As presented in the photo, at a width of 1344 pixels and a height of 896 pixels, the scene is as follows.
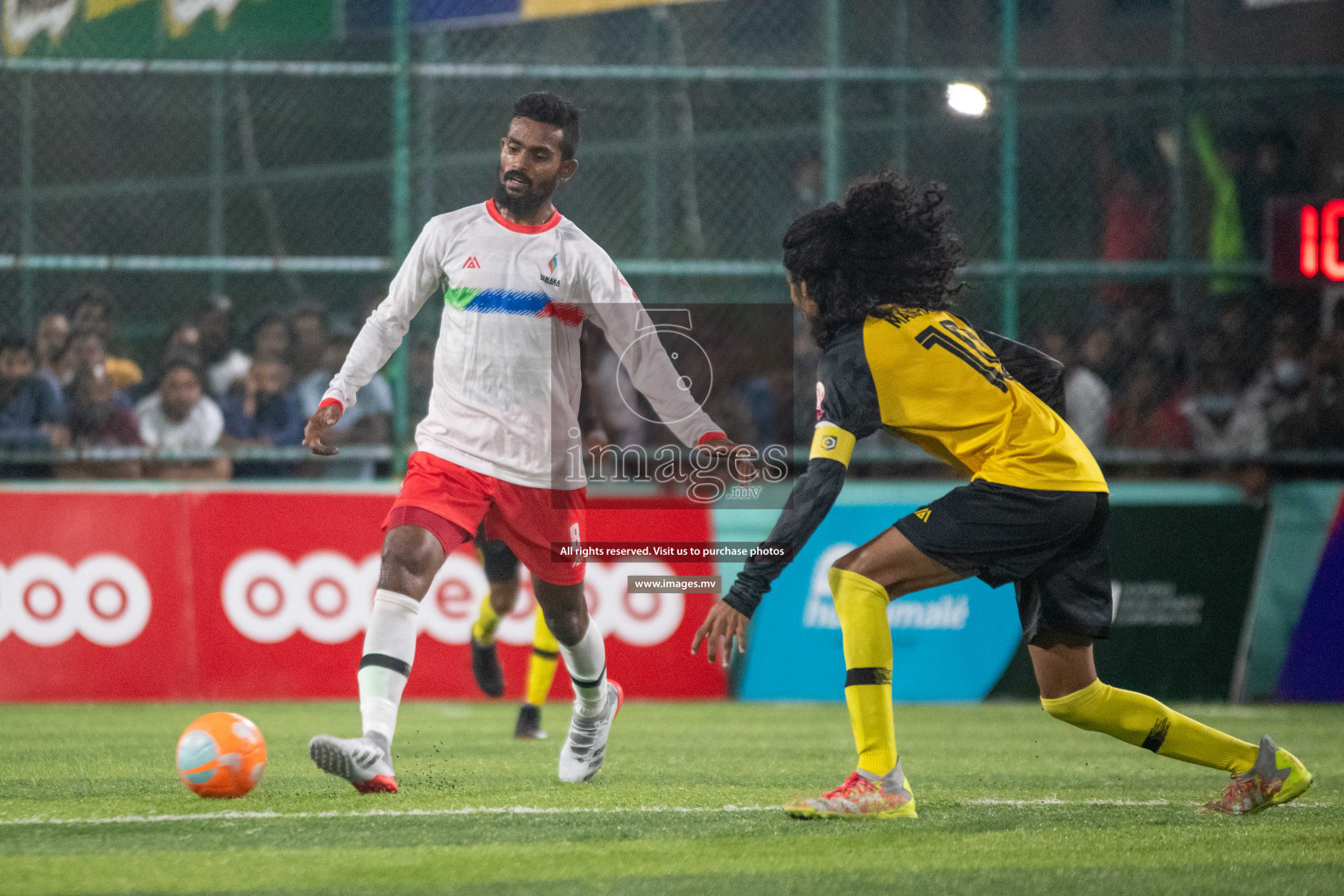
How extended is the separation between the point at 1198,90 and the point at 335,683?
685cm

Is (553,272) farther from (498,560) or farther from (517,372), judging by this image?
(498,560)

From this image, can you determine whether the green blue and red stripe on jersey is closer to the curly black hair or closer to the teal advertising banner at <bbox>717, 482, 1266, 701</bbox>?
the curly black hair

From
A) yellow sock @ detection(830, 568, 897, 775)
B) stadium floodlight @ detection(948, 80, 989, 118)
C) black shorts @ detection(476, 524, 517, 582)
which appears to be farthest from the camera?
stadium floodlight @ detection(948, 80, 989, 118)

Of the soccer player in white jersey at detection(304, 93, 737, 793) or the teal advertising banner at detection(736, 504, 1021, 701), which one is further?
the teal advertising banner at detection(736, 504, 1021, 701)

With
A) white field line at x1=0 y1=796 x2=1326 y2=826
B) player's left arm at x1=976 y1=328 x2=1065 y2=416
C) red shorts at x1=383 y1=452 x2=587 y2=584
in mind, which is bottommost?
white field line at x1=0 y1=796 x2=1326 y2=826

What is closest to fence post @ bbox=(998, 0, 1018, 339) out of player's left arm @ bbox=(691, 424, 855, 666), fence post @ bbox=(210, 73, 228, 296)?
fence post @ bbox=(210, 73, 228, 296)

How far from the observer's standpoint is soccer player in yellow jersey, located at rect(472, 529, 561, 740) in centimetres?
754

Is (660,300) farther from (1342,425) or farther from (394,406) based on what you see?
(1342,425)

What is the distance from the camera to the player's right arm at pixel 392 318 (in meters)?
5.66

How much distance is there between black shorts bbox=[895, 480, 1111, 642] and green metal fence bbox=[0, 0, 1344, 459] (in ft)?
17.5

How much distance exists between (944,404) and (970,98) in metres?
6.46

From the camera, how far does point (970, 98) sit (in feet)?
36.0

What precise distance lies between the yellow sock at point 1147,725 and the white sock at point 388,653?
6.72 feet

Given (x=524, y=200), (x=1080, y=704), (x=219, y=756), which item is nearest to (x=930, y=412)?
(x=1080, y=704)
